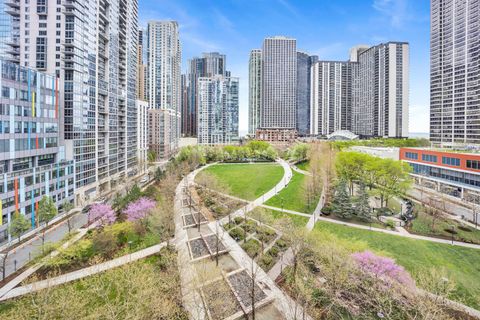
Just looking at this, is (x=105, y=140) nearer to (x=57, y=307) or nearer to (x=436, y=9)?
(x=57, y=307)

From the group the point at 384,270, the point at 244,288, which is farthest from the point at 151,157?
the point at 384,270

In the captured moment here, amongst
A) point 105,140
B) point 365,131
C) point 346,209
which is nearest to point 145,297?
point 346,209

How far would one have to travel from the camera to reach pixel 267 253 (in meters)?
27.3

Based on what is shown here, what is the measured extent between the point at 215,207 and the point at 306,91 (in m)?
169

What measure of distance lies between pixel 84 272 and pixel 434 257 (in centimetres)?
3411

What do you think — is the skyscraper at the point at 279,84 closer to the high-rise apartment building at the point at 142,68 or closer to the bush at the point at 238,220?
the high-rise apartment building at the point at 142,68

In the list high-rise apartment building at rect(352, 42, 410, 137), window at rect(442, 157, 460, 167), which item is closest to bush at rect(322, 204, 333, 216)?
window at rect(442, 157, 460, 167)

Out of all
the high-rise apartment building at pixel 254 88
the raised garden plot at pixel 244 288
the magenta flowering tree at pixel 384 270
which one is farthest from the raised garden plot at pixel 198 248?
the high-rise apartment building at pixel 254 88

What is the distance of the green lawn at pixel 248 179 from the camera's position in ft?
170

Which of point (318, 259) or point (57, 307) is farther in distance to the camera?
point (318, 259)

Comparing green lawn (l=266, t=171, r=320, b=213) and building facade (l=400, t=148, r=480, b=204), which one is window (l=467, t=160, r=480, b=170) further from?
green lawn (l=266, t=171, r=320, b=213)

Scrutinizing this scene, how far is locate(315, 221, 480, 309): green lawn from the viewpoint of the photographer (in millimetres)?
21586

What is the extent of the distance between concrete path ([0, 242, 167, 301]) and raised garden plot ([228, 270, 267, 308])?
417 inches

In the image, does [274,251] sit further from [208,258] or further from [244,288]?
[208,258]
